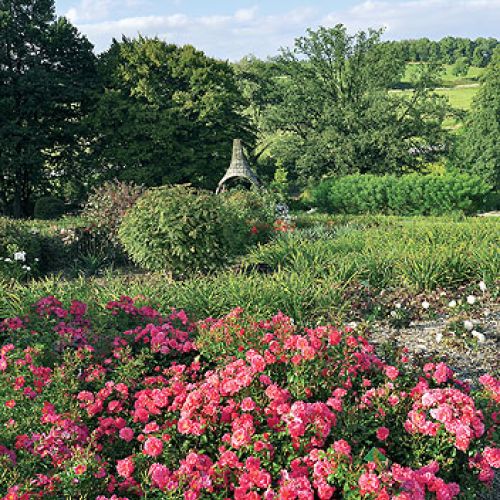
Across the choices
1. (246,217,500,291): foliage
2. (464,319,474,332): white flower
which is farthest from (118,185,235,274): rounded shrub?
(464,319,474,332): white flower

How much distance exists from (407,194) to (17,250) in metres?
11.4

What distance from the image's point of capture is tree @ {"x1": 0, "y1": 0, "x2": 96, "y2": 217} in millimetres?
16875

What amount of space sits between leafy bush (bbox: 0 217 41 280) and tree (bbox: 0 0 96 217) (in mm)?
7501

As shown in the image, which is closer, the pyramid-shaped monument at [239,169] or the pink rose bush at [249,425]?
the pink rose bush at [249,425]

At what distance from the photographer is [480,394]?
10.8 feet

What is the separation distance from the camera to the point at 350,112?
20969mm

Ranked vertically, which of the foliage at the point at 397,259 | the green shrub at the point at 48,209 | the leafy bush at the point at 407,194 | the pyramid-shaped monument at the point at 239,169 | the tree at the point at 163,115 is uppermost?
the tree at the point at 163,115

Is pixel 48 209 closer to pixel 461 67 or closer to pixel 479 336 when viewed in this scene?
pixel 479 336

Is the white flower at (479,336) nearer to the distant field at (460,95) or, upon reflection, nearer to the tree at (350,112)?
the tree at (350,112)

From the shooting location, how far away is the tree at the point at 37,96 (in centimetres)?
1688

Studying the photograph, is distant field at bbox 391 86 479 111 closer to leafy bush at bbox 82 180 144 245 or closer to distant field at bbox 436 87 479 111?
distant field at bbox 436 87 479 111

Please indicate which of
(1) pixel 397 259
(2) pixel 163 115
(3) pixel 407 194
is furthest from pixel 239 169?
(1) pixel 397 259

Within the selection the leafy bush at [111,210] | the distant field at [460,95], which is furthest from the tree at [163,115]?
the distant field at [460,95]

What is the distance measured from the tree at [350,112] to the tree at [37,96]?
7.16 metres
